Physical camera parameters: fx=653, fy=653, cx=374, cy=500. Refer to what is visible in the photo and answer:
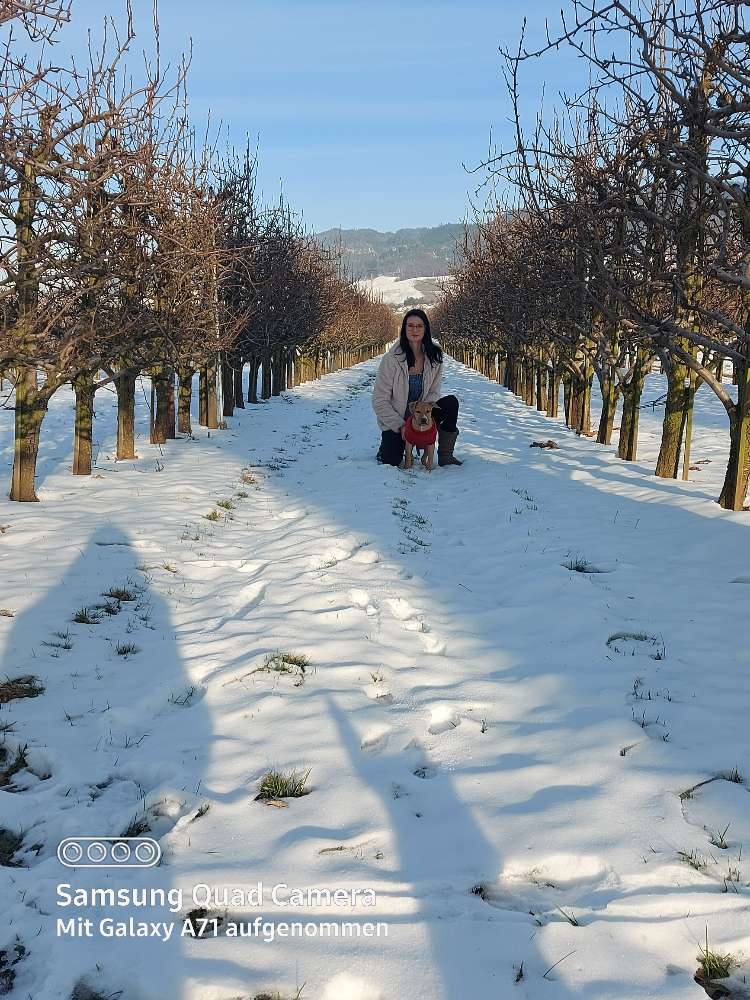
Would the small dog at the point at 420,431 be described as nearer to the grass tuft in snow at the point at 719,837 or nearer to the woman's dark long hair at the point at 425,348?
the woman's dark long hair at the point at 425,348

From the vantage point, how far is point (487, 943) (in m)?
1.78

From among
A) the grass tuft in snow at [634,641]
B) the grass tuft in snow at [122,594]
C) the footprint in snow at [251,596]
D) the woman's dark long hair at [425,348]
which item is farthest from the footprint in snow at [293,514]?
the grass tuft in snow at [634,641]

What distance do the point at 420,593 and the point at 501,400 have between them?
1766 centimetres

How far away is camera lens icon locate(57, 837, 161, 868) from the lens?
2.11 m

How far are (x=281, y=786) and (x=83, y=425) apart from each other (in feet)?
25.5

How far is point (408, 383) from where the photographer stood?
9.07 m

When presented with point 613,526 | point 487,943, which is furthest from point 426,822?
point 613,526

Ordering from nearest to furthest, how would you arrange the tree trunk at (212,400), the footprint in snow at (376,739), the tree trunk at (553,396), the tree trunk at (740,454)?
the footprint in snow at (376,739) < the tree trunk at (740,454) < the tree trunk at (212,400) < the tree trunk at (553,396)

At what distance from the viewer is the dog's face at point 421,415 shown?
28.2 ft

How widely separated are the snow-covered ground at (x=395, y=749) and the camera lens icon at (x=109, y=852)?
1.5 inches

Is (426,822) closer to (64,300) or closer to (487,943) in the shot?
(487,943)

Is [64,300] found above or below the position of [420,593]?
above

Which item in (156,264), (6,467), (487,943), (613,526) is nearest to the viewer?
(487,943)

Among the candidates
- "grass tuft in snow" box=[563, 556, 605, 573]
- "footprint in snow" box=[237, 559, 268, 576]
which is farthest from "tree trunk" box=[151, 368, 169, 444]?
"grass tuft in snow" box=[563, 556, 605, 573]
